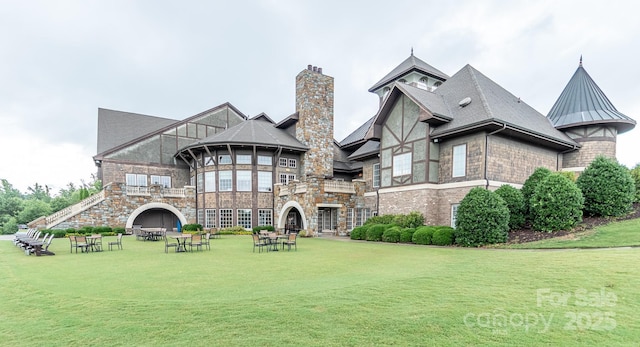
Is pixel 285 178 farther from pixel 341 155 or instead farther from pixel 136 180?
pixel 136 180

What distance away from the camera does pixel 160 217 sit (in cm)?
2928

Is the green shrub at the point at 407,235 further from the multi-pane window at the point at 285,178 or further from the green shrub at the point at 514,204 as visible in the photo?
the multi-pane window at the point at 285,178

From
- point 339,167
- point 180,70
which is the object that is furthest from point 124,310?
point 180,70

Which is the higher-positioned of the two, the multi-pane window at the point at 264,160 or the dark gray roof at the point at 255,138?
the dark gray roof at the point at 255,138

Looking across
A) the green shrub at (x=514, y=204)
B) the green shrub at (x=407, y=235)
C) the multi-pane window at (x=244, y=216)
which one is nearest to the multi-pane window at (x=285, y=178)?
the multi-pane window at (x=244, y=216)

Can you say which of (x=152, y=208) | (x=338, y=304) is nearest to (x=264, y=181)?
(x=152, y=208)

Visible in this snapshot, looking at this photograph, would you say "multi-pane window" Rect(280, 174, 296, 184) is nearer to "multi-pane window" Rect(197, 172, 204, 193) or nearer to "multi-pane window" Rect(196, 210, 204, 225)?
"multi-pane window" Rect(197, 172, 204, 193)

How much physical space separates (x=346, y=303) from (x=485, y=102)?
15217mm

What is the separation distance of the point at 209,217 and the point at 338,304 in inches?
952

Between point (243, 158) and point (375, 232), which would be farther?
point (243, 158)

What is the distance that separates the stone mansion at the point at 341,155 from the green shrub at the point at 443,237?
336 cm

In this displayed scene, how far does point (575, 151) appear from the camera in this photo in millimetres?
20188

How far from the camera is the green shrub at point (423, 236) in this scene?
47.6ft

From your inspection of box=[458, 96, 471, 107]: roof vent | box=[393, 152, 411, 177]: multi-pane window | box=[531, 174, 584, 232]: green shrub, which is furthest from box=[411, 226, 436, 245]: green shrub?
box=[458, 96, 471, 107]: roof vent
